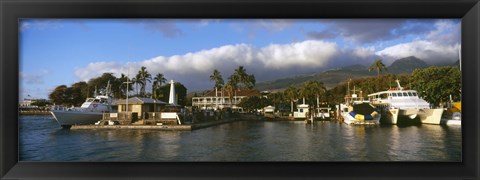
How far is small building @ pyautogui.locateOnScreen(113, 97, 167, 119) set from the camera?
9.88 metres

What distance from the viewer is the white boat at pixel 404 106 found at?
7762mm

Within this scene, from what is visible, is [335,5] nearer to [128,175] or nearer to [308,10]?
[308,10]

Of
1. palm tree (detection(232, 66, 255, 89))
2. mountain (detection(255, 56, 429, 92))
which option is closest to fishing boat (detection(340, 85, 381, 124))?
mountain (detection(255, 56, 429, 92))

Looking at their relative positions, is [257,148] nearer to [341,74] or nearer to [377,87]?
[341,74]

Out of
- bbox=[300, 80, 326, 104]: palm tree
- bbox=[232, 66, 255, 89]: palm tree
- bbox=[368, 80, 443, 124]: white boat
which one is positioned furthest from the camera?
bbox=[368, 80, 443, 124]: white boat

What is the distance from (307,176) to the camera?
Answer: 12.7 ft

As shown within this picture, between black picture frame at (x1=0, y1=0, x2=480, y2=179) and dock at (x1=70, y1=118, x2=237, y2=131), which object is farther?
dock at (x1=70, y1=118, x2=237, y2=131)

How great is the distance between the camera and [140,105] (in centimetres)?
1105

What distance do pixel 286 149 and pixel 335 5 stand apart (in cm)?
334

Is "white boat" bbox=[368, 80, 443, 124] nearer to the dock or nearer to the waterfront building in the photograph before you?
the waterfront building

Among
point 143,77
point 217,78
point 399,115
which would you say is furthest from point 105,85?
point 399,115

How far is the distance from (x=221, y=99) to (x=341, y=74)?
255 centimetres

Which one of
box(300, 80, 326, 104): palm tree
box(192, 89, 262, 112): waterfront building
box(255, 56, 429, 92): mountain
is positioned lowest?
box(192, 89, 262, 112): waterfront building

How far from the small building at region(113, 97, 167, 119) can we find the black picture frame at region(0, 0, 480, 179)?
5.49m
